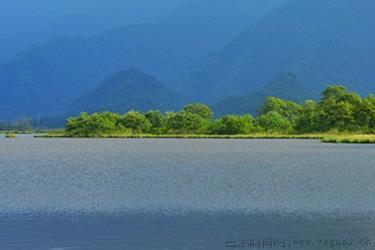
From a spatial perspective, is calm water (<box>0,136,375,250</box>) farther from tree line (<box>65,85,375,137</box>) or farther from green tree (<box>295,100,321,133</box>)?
green tree (<box>295,100,321,133</box>)

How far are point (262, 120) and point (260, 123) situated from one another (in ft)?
4.27

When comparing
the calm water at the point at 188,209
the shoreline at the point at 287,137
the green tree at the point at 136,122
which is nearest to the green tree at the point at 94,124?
the shoreline at the point at 287,137

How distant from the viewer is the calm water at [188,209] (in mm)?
26172

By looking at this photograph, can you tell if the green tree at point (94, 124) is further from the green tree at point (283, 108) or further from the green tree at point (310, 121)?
the green tree at point (310, 121)

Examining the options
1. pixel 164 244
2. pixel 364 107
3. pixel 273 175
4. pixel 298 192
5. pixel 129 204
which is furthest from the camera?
pixel 364 107

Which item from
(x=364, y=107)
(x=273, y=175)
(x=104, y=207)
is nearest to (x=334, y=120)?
(x=364, y=107)

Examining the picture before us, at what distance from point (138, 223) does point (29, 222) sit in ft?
15.7

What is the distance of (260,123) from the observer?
172m

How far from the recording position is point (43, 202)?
121ft

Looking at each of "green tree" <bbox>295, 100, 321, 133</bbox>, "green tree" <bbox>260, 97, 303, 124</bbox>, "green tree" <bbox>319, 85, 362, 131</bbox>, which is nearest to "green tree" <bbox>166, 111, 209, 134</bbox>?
"green tree" <bbox>260, 97, 303, 124</bbox>

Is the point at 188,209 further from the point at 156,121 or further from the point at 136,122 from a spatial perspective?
the point at 136,122

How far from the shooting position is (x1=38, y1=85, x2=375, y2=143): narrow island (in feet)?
475

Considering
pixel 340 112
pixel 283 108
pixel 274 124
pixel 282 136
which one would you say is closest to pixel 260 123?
pixel 274 124

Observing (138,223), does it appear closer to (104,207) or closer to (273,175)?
(104,207)
